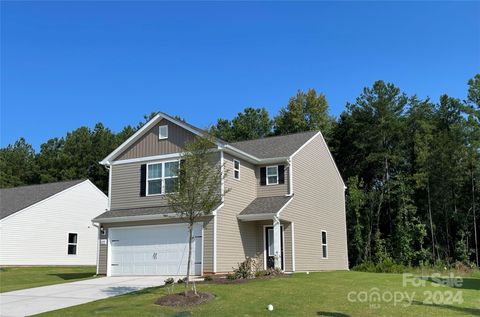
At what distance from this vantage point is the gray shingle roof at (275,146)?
24.9 meters

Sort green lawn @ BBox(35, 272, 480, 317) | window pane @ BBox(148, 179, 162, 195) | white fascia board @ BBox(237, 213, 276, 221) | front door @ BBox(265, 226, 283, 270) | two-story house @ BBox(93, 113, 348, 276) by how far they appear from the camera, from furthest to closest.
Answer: front door @ BBox(265, 226, 283, 270) → window pane @ BBox(148, 179, 162, 195) → white fascia board @ BBox(237, 213, 276, 221) → two-story house @ BBox(93, 113, 348, 276) → green lawn @ BBox(35, 272, 480, 317)

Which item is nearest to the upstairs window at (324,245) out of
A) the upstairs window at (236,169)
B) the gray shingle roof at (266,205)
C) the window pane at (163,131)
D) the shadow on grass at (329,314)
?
the gray shingle roof at (266,205)

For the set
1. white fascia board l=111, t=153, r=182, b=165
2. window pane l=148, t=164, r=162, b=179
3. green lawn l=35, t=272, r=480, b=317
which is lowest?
green lawn l=35, t=272, r=480, b=317

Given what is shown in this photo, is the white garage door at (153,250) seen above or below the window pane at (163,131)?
below

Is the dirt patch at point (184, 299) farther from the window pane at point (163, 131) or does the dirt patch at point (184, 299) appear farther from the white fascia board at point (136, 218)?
the window pane at point (163, 131)

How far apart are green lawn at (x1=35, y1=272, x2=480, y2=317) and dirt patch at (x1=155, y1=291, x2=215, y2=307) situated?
281 mm

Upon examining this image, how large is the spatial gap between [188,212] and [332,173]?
630 inches

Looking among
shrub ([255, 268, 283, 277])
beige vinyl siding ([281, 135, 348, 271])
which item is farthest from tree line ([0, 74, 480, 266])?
shrub ([255, 268, 283, 277])

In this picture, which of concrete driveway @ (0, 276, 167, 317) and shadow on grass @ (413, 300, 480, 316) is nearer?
shadow on grass @ (413, 300, 480, 316)

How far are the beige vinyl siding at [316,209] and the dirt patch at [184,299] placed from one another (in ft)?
28.1

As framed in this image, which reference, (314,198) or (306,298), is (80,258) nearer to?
(314,198)

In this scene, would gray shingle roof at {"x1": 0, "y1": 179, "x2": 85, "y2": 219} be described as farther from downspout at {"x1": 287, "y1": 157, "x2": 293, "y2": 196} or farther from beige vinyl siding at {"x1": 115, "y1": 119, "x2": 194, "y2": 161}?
downspout at {"x1": 287, "y1": 157, "x2": 293, "y2": 196}

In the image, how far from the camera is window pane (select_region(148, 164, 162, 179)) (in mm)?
22875

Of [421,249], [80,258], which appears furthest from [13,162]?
[421,249]
